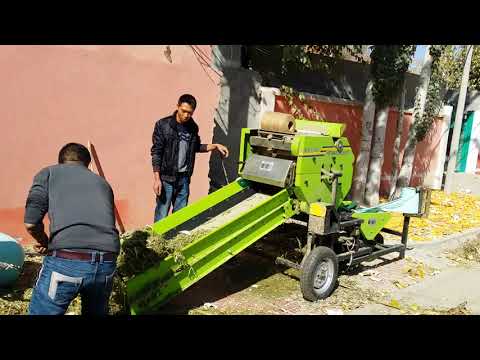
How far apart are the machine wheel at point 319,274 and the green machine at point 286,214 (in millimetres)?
11

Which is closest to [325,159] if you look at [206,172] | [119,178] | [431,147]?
[206,172]

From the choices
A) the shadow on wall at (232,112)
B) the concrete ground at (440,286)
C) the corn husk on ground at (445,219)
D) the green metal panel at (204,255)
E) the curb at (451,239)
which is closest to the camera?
the green metal panel at (204,255)

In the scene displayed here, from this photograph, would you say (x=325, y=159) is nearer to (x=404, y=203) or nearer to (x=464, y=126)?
(x=404, y=203)

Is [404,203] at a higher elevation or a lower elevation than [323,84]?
lower

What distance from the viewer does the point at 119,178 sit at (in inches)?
265

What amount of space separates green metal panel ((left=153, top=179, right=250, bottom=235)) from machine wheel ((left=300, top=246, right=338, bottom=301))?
4.08ft

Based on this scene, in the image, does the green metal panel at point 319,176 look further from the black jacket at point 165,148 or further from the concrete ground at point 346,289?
the black jacket at point 165,148

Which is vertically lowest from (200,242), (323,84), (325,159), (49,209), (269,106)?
(200,242)

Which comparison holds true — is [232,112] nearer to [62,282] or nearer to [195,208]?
[195,208]

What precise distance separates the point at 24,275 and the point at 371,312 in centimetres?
387

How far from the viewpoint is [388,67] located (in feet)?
29.4

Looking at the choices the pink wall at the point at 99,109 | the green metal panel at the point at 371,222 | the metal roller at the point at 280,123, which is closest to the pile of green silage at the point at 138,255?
the metal roller at the point at 280,123

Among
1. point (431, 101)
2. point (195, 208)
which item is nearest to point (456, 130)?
point (431, 101)

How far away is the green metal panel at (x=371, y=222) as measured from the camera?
6025 mm
